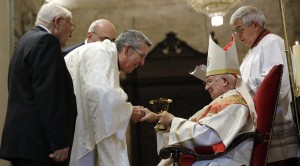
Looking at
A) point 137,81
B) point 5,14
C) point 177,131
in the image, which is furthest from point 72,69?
point 137,81

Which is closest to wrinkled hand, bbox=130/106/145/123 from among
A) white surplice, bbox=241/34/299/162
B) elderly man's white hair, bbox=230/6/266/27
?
white surplice, bbox=241/34/299/162

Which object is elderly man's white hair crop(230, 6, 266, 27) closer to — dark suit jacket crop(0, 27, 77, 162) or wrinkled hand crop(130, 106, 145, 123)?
wrinkled hand crop(130, 106, 145, 123)

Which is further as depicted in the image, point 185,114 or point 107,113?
point 185,114

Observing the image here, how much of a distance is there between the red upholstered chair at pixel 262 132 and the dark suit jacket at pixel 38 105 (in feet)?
2.75

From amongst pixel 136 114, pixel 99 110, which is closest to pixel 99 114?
pixel 99 110

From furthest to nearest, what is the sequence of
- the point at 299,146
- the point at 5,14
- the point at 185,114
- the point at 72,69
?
1. the point at 185,114
2. the point at 5,14
3. the point at 299,146
4. the point at 72,69

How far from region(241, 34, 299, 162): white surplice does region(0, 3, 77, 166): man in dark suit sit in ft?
6.17

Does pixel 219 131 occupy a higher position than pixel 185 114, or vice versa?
pixel 219 131

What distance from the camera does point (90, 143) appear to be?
119 inches

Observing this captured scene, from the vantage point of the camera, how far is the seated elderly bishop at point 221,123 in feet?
10.2

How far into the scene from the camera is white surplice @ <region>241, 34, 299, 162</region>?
371 centimetres

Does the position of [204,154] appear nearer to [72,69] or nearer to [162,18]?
[72,69]

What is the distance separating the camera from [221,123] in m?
3.17

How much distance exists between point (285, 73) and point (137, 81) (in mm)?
4541
